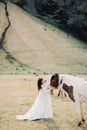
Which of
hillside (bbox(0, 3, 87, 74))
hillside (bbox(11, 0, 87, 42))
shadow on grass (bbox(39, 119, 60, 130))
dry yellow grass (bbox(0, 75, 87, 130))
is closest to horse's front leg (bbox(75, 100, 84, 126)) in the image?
dry yellow grass (bbox(0, 75, 87, 130))

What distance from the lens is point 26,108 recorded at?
11062 millimetres

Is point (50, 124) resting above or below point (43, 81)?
below

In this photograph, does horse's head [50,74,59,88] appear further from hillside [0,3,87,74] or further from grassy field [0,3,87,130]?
hillside [0,3,87,74]

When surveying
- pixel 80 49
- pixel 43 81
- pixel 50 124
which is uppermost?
pixel 43 81

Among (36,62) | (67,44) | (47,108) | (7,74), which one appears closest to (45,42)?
(67,44)

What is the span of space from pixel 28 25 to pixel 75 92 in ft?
65.8

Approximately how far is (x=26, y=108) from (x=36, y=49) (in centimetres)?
1432

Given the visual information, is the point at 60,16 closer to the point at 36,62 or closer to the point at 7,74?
the point at 36,62

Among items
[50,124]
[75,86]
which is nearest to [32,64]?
[50,124]

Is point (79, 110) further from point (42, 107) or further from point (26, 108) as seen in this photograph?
point (26, 108)

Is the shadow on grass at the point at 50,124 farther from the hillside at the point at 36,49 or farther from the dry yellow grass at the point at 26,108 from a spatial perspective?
the hillside at the point at 36,49

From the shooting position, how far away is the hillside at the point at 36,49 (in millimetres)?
22109

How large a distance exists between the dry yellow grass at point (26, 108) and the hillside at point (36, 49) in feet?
17.9

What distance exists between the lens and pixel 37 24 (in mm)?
28828
